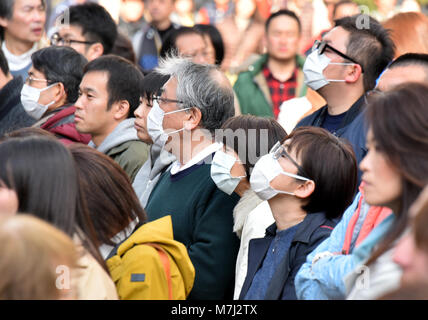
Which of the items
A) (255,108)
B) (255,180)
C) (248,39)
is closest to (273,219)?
(255,180)

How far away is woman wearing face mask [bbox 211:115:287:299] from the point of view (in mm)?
4016

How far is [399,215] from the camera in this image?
8.21 feet

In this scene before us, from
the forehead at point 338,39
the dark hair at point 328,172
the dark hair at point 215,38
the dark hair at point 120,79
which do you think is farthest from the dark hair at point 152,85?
the dark hair at point 215,38

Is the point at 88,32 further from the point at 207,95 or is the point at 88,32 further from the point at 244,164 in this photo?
the point at 244,164

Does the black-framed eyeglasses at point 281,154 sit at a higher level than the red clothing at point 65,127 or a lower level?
higher

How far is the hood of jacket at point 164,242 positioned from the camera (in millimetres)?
3367

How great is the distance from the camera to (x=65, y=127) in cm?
550

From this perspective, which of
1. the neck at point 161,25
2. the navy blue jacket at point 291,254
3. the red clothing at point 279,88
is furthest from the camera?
the neck at point 161,25

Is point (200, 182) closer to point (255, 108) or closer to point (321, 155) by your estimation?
point (321, 155)

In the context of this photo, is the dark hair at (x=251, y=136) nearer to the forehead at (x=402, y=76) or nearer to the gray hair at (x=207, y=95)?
the gray hair at (x=207, y=95)

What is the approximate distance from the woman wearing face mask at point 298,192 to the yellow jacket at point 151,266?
14.6 inches

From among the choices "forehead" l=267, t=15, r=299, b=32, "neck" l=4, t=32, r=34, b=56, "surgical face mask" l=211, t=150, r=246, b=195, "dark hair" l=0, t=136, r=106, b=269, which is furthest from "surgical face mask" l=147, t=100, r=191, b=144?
"neck" l=4, t=32, r=34, b=56

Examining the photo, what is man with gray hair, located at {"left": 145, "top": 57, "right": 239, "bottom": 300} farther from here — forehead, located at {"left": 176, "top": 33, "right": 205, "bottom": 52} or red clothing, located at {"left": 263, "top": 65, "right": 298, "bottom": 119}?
red clothing, located at {"left": 263, "top": 65, "right": 298, "bottom": 119}

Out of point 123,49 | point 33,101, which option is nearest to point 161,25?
point 123,49
